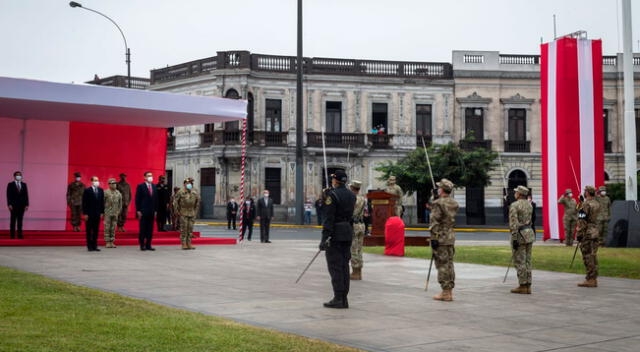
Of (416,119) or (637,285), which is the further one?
(416,119)

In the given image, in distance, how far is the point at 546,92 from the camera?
29.0 meters

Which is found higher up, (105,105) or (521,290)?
(105,105)

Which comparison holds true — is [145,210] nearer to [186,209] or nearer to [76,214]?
[186,209]

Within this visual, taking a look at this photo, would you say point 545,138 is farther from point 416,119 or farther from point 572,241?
point 416,119

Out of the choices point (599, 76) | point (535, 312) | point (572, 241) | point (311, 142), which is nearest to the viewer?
point (535, 312)

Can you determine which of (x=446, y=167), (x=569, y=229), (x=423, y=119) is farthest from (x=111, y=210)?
(x=423, y=119)

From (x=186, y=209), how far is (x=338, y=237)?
10.0 m

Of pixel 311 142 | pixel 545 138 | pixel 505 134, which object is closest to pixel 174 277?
pixel 545 138

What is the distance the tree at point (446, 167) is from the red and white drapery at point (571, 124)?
12.9 m

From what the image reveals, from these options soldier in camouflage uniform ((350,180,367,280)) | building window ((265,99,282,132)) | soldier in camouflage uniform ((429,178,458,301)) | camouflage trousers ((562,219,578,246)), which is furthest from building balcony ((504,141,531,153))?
soldier in camouflage uniform ((429,178,458,301))

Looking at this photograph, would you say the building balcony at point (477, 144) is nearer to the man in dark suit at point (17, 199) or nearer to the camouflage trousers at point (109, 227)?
the camouflage trousers at point (109, 227)

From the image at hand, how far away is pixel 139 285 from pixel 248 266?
4232 mm

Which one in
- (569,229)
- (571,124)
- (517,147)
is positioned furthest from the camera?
(517,147)

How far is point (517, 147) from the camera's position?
4822 cm
